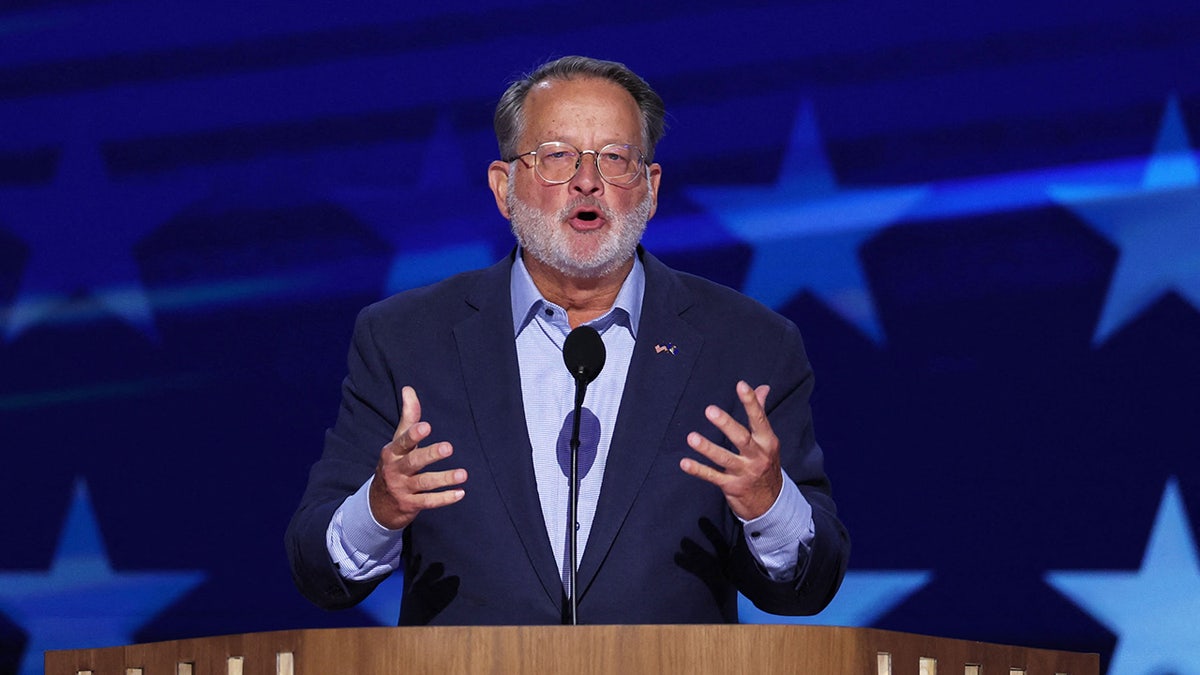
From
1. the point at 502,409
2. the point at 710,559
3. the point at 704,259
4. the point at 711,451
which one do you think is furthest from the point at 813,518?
the point at 704,259

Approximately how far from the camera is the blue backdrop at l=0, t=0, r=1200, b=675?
3023 millimetres

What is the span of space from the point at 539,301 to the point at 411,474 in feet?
2.23

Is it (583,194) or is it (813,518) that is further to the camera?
(583,194)

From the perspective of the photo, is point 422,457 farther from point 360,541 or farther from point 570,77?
point 570,77

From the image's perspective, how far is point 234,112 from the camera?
11.2 ft

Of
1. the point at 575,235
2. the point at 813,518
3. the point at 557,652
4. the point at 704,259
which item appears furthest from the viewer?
the point at 704,259

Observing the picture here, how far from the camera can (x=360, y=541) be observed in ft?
6.31

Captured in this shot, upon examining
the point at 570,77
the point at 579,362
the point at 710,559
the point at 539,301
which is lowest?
the point at 710,559

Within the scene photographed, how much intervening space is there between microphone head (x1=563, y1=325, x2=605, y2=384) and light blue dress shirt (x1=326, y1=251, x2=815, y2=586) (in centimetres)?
27

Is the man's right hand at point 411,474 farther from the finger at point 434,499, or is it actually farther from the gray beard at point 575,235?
the gray beard at point 575,235

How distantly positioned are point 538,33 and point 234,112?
2.41ft

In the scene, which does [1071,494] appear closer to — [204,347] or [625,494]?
[625,494]

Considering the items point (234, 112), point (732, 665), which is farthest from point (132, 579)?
point (732, 665)

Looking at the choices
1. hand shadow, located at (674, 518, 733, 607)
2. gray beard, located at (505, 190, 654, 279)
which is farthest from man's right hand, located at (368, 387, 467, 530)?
gray beard, located at (505, 190, 654, 279)
